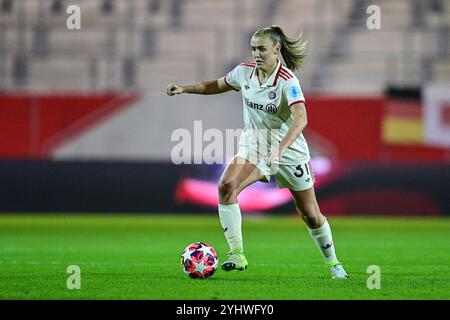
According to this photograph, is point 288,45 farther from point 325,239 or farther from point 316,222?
point 325,239

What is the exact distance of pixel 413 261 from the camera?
422 inches

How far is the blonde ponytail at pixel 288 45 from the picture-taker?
845 cm

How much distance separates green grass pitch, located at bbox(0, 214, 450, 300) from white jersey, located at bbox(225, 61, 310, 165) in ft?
4.00

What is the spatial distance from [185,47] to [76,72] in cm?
270

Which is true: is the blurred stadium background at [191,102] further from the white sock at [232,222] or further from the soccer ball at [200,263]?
the soccer ball at [200,263]

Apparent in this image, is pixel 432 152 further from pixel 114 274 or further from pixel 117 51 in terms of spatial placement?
pixel 114 274

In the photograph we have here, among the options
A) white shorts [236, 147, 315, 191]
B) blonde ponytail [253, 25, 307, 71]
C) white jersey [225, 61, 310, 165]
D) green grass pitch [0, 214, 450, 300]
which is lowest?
green grass pitch [0, 214, 450, 300]

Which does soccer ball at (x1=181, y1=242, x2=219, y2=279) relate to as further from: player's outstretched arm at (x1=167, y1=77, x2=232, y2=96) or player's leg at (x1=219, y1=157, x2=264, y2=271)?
player's outstretched arm at (x1=167, y1=77, x2=232, y2=96)

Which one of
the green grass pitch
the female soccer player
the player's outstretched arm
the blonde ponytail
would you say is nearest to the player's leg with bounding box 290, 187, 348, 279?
the female soccer player

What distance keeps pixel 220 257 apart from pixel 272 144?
112 inches

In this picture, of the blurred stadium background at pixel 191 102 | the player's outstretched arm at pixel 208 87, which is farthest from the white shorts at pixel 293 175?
the blurred stadium background at pixel 191 102

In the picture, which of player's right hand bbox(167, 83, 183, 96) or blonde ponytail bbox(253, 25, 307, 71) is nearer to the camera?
blonde ponytail bbox(253, 25, 307, 71)

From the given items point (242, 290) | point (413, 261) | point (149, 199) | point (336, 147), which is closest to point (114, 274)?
point (242, 290)

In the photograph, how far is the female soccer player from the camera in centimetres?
845
